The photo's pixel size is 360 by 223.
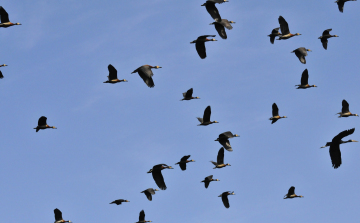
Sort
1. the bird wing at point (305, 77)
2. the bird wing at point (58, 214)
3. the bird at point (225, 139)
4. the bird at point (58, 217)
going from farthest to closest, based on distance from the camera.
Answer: the bird wing at point (305, 77) → the bird at point (58, 217) → the bird wing at point (58, 214) → the bird at point (225, 139)

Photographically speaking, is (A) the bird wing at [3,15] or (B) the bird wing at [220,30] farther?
(B) the bird wing at [220,30]

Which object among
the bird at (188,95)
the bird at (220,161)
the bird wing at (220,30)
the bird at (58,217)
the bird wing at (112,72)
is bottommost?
the bird at (58,217)

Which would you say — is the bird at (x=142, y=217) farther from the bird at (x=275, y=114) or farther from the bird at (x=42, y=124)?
the bird at (x=275, y=114)

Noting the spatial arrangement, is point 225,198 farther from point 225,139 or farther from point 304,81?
point 304,81

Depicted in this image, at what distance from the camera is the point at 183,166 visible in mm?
52094

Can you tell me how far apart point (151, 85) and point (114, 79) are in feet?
24.4

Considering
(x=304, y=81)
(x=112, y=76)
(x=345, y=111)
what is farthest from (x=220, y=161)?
(x=112, y=76)

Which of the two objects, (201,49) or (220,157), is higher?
(201,49)

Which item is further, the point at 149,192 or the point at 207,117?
the point at 207,117

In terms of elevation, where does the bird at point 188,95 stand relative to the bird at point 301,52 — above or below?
below

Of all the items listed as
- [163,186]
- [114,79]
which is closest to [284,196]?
[163,186]

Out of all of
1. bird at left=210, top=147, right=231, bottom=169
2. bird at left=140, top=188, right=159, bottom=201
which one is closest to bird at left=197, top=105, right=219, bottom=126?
bird at left=210, top=147, right=231, bottom=169

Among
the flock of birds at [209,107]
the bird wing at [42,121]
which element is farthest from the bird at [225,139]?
the bird wing at [42,121]

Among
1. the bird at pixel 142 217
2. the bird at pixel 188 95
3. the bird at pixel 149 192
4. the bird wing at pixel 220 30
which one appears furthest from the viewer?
the bird at pixel 142 217
